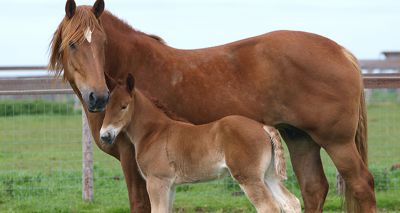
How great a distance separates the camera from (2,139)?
12812mm

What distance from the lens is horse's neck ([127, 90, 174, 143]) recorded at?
264 inches

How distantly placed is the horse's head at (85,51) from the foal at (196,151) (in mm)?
352

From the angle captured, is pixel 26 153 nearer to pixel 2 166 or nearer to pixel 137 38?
pixel 2 166

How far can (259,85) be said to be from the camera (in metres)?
6.95

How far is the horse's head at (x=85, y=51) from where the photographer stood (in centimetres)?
609

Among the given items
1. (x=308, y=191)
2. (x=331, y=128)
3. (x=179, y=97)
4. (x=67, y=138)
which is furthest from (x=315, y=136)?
(x=67, y=138)

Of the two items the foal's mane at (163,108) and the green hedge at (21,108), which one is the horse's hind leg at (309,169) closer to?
the foal's mane at (163,108)

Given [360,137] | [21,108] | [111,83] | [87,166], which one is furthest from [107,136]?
[21,108]

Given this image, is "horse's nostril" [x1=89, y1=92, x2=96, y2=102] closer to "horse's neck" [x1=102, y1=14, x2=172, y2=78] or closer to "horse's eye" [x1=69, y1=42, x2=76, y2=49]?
"horse's eye" [x1=69, y1=42, x2=76, y2=49]

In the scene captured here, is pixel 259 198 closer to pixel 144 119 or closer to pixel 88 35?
pixel 144 119

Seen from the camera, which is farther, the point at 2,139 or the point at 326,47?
the point at 2,139

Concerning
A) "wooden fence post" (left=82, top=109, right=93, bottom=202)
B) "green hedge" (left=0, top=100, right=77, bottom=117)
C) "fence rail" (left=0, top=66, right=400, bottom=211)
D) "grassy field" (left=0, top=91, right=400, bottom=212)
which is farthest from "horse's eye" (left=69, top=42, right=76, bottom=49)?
"green hedge" (left=0, top=100, right=77, bottom=117)

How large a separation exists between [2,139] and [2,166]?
143cm

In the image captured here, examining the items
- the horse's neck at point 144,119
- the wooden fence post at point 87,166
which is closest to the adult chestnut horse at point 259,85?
the horse's neck at point 144,119
